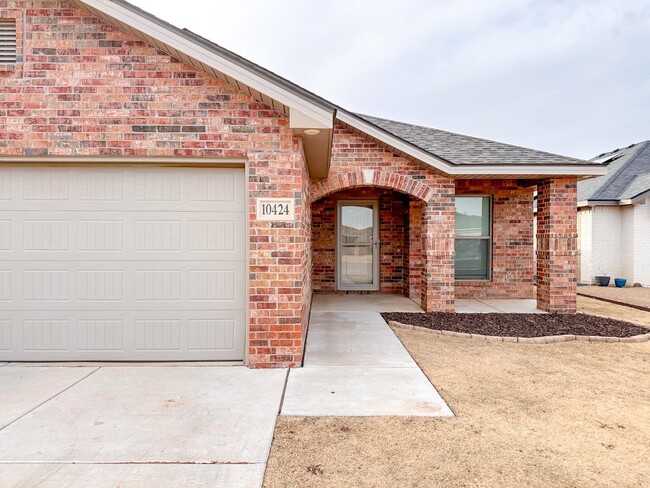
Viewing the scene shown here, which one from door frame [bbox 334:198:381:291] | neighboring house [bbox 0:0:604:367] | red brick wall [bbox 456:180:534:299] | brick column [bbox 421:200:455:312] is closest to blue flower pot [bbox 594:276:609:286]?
red brick wall [bbox 456:180:534:299]

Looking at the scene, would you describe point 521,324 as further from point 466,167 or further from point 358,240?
point 358,240

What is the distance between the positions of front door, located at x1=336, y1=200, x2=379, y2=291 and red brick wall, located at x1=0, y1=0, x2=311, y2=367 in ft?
19.0

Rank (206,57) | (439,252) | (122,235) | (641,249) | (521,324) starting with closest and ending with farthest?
(206,57)
(122,235)
(521,324)
(439,252)
(641,249)

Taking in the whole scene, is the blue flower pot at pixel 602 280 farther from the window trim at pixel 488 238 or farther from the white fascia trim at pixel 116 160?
the white fascia trim at pixel 116 160

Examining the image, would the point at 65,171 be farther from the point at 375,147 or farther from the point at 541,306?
the point at 541,306

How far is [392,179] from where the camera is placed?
7570 millimetres

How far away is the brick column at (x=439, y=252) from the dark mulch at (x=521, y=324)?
317 mm

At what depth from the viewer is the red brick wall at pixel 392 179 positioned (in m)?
7.55

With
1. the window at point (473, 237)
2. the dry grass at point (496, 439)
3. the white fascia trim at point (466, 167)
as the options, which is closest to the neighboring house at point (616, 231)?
the window at point (473, 237)

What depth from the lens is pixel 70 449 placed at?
2834mm

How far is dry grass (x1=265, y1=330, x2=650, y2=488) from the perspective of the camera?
255 cm

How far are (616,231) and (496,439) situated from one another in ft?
45.5

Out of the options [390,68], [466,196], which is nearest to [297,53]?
[390,68]

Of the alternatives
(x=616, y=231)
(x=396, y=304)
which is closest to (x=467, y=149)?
(x=396, y=304)
